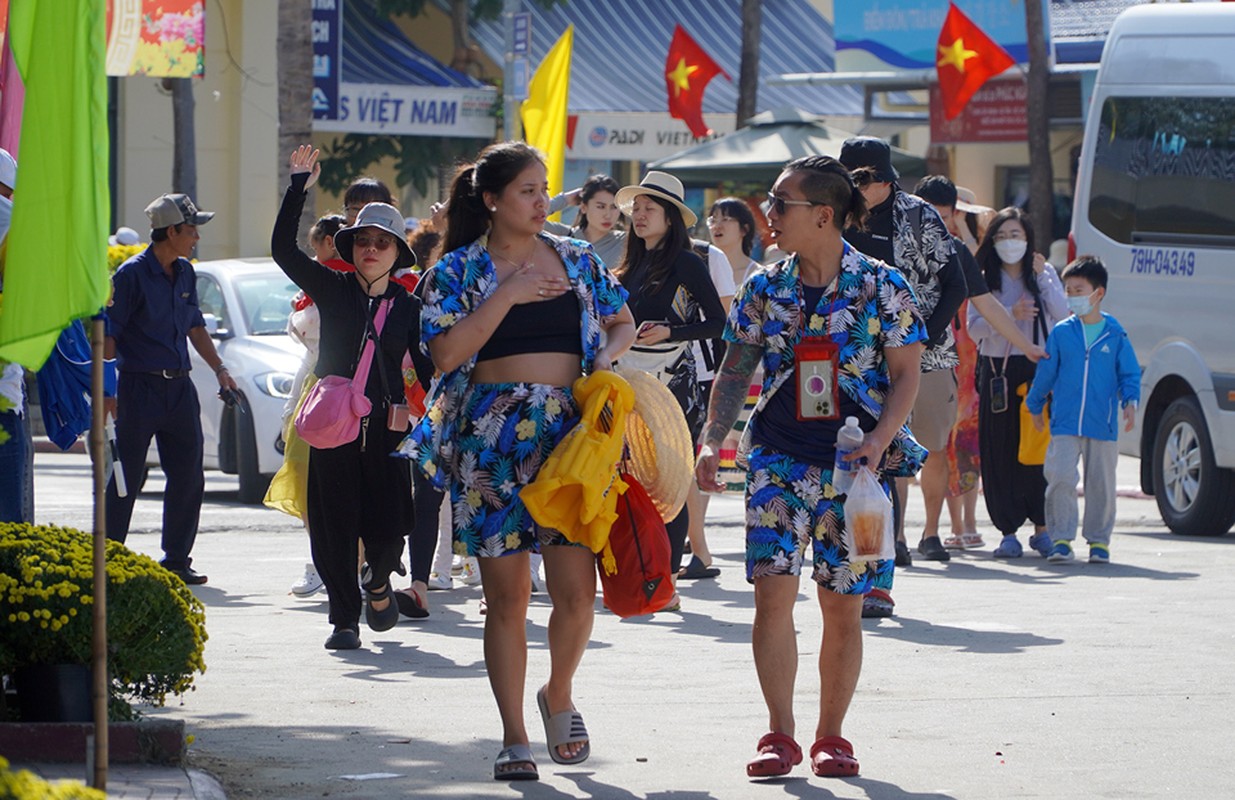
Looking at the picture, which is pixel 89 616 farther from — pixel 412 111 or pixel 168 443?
pixel 412 111

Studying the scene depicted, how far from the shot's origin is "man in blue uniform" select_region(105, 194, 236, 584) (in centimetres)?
1069

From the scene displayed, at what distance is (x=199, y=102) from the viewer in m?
28.9

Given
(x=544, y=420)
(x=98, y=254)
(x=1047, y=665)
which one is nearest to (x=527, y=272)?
(x=544, y=420)

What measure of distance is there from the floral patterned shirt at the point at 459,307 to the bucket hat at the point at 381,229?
→ 2301mm

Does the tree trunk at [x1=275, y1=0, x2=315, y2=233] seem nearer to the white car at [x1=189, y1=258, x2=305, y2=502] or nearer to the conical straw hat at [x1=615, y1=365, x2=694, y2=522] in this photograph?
the white car at [x1=189, y1=258, x2=305, y2=502]

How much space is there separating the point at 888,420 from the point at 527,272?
113 centimetres

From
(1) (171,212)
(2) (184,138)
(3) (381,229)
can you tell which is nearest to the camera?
(3) (381,229)

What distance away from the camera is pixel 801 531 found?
20.5 ft

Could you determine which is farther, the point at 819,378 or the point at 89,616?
the point at 819,378

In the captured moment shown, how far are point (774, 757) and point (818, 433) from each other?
3.10 feet

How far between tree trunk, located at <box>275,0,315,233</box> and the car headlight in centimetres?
441

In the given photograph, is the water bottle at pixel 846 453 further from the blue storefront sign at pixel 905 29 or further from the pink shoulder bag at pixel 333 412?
the blue storefront sign at pixel 905 29

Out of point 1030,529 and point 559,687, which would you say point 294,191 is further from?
point 1030,529

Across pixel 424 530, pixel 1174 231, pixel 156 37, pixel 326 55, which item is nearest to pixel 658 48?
pixel 326 55
